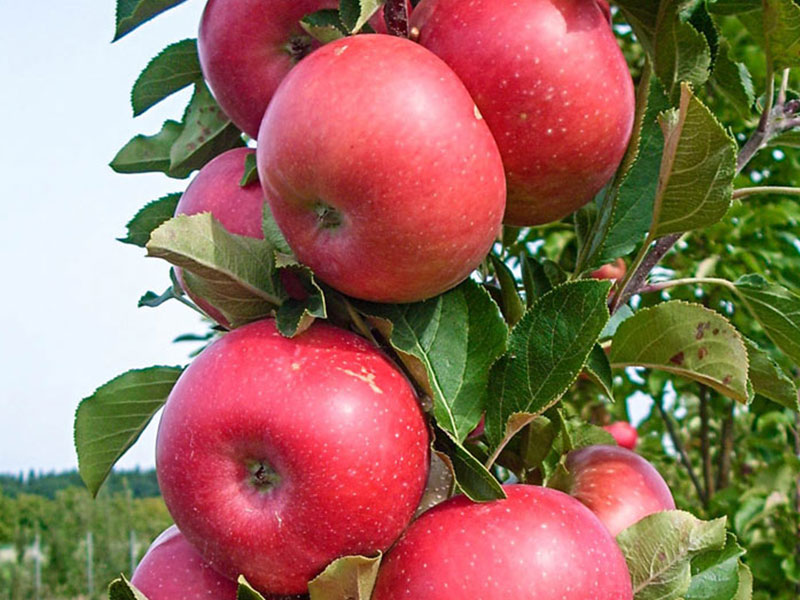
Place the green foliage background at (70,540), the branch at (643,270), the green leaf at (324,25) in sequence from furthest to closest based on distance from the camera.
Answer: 1. the green foliage background at (70,540)
2. the branch at (643,270)
3. the green leaf at (324,25)

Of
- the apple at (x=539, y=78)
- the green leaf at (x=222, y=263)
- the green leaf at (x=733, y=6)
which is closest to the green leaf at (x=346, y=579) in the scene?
the green leaf at (x=222, y=263)

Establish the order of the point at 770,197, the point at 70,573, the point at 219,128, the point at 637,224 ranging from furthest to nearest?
the point at 70,573 → the point at 770,197 → the point at 219,128 → the point at 637,224

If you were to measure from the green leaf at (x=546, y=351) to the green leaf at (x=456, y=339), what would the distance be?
0.01m

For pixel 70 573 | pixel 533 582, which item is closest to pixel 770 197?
pixel 533 582

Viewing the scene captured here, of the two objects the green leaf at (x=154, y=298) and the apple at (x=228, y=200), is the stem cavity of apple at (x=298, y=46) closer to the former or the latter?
the apple at (x=228, y=200)

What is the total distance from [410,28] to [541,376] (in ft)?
1.15

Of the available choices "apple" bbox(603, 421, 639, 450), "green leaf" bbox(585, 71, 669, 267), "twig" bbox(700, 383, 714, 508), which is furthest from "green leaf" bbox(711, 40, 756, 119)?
"apple" bbox(603, 421, 639, 450)

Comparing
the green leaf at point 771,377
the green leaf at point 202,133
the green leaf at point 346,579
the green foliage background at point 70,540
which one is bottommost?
the green foliage background at point 70,540

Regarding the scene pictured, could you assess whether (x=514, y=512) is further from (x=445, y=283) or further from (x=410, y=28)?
(x=410, y=28)

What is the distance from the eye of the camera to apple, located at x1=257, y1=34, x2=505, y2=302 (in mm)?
700

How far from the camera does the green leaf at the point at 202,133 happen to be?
1.07 m

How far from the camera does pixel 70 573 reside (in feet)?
53.4

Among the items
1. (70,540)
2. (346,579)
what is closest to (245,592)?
(346,579)

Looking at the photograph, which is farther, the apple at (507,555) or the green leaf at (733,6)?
the green leaf at (733,6)
